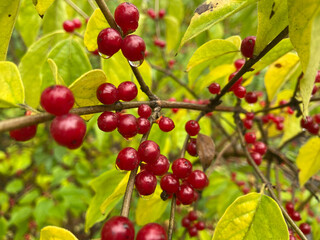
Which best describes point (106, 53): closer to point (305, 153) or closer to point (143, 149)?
point (143, 149)

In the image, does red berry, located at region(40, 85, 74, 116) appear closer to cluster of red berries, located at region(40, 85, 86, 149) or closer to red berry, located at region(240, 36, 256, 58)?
cluster of red berries, located at region(40, 85, 86, 149)

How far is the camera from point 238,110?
66.6 inches

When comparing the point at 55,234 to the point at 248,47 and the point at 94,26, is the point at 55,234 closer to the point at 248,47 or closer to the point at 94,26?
the point at 94,26

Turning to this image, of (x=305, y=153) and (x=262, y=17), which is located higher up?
(x=262, y=17)

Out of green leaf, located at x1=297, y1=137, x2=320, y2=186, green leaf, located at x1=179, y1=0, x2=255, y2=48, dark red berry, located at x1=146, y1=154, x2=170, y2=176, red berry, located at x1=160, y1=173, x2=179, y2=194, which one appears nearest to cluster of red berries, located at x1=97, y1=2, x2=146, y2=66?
green leaf, located at x1=179, y1=0, x2=255, y2=48

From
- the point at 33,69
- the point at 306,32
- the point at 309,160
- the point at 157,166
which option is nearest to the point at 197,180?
the point at 157,166

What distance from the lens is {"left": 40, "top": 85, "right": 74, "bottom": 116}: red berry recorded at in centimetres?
69

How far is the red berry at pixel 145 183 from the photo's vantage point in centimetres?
86

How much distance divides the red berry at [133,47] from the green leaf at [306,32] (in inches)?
17.7

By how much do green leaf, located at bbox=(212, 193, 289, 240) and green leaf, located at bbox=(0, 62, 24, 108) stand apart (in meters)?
0.82

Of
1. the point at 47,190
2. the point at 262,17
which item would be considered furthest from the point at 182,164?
the point at 47,190

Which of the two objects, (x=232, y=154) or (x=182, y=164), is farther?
(x=232, y=154)

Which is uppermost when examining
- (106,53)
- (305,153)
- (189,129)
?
(106,53)

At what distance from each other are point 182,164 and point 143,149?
0.79 feet
